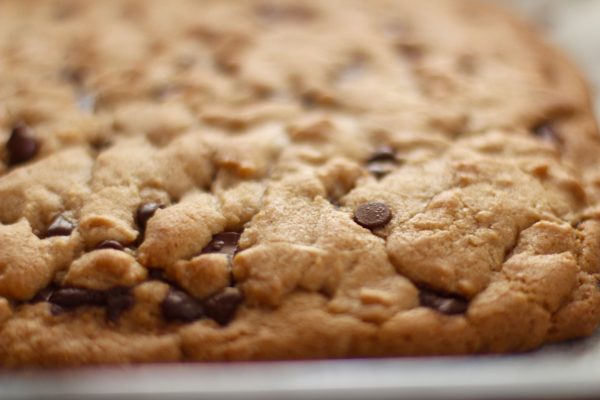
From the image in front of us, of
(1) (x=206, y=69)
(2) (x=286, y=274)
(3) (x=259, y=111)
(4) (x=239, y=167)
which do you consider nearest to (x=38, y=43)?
(1) (x=206, y=69)

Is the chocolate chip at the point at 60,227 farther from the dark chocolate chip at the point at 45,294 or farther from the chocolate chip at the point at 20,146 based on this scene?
the chocolate chip at the point at 20,146

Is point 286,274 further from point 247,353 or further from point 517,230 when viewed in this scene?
point 517,230

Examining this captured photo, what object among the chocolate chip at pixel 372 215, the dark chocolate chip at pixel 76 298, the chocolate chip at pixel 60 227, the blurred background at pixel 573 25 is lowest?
the dark chocolate chip at pixel 76 298

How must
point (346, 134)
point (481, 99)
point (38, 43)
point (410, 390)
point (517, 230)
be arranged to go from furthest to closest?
point (38, 43) < point (481, 99) < point (346, 134) < point (517, 230) < point (410, 390)

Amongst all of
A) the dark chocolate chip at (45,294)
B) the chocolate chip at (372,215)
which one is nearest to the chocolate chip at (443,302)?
the chocolate chip at (372,215)

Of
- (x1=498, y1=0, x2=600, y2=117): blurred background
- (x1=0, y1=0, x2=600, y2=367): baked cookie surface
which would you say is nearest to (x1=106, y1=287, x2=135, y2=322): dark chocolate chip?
(x1=0, y1=0, x2=600, y2=367): baked cookie surface

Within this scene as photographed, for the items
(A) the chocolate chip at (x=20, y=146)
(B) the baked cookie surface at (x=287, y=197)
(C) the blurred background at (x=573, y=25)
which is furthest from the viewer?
(C) the blurred background at (x=573, y=25)

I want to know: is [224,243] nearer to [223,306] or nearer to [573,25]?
[223,306]
